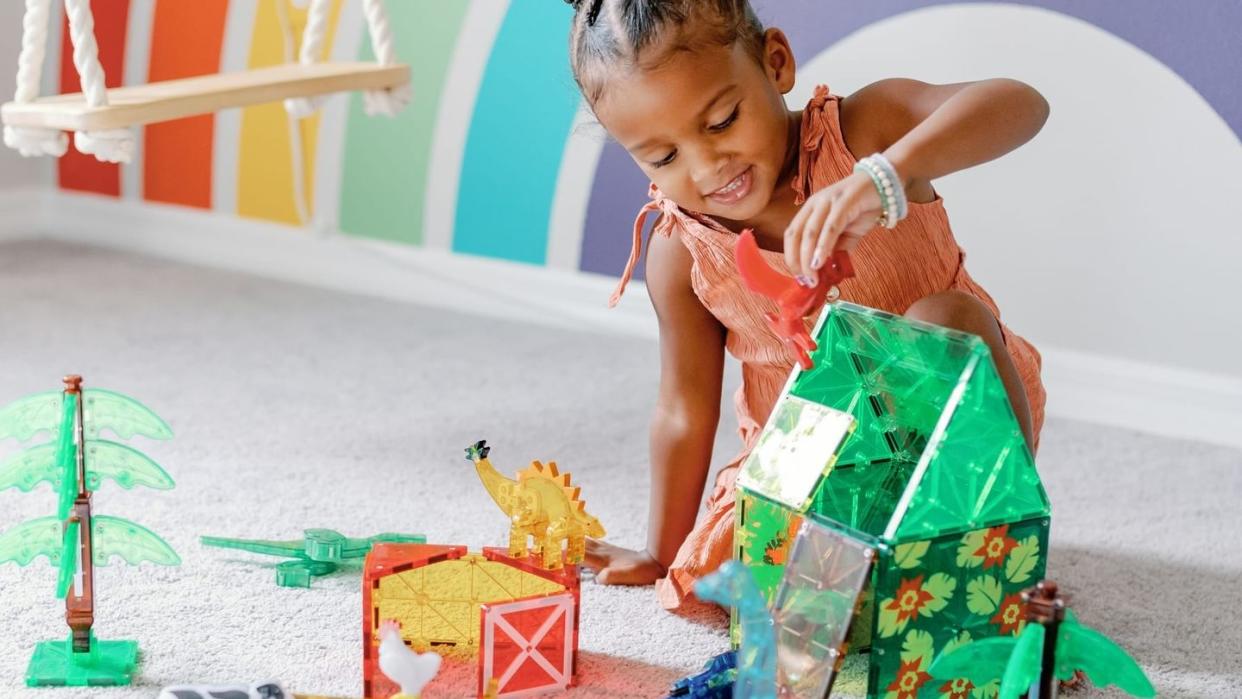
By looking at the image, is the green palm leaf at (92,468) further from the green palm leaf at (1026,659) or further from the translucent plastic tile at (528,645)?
the green palm leaf at (1026,659)

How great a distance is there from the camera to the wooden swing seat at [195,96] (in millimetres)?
1402

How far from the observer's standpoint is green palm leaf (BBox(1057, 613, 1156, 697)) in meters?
0.80

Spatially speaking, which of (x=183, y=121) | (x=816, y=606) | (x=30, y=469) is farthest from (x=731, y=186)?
(x=183, y=121)

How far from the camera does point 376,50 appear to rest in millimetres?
1699

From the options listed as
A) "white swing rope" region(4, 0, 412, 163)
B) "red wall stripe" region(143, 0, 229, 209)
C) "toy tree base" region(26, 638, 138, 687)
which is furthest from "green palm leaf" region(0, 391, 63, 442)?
"red wall stripe" region(143, 0, 229, 209)

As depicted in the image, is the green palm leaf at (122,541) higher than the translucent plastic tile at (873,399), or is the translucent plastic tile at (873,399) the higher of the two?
the translucent plastic tile at (873,399)

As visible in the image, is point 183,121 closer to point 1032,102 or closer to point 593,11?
point 593,11

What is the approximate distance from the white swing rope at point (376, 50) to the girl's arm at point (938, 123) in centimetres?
71

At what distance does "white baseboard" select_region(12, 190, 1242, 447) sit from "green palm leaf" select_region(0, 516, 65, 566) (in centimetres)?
114

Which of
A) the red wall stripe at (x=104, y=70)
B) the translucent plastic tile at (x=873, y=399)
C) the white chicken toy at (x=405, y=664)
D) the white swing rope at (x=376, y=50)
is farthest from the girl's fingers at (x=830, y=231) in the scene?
the red wall stripe at (x=104, y=70)

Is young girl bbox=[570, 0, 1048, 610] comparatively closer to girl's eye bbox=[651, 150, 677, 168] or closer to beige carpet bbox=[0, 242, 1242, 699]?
girl's eye bbox=[651, 150, 677, 168]

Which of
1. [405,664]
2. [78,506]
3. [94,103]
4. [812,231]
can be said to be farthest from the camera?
[94,103]

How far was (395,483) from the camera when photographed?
1461mm

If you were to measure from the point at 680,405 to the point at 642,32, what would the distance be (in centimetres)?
36
